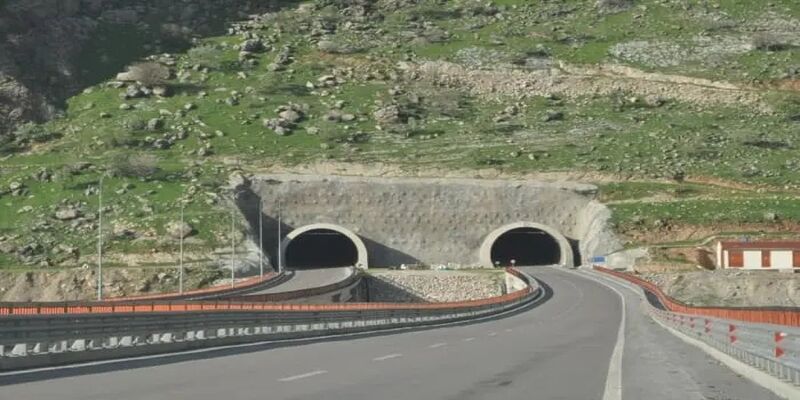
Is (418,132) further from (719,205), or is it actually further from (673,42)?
(673,42)

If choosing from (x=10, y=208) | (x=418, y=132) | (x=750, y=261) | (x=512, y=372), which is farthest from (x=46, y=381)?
(x=418, y=132)

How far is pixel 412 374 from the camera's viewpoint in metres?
22.6

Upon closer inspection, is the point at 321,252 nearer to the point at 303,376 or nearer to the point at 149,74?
the point at 149,74

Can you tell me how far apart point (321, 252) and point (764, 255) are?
1916 inches

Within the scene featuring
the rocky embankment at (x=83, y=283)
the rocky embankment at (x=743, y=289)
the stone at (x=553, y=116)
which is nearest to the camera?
the rocky embankment at (x=83, y=283)

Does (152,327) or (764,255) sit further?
(764,255)

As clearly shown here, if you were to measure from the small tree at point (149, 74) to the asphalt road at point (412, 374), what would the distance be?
368 ft

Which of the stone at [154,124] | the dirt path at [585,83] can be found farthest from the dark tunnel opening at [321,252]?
the dirt path at [585,83]

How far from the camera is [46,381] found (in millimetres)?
20422

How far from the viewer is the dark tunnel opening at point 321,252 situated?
12812cm

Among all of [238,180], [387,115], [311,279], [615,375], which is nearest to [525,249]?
[387,115]

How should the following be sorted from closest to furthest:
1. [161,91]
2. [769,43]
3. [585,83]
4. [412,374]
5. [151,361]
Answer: [412,374] < [151,361] < [161,91] < [585,83] < [769,43]

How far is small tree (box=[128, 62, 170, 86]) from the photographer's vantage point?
146 m

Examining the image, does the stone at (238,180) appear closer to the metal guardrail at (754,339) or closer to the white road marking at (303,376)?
the metal guardrail at (754,339)
